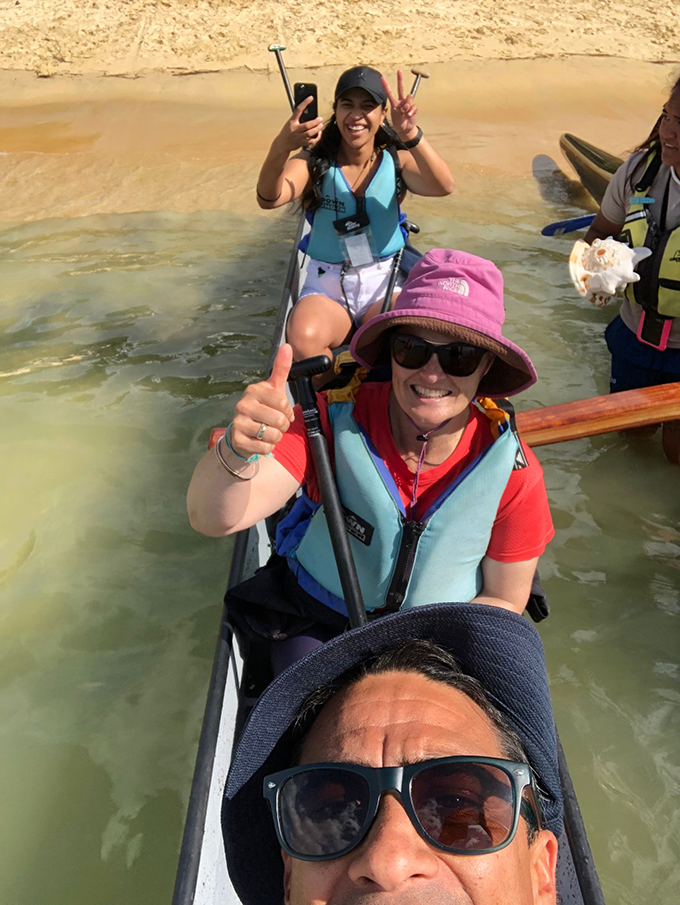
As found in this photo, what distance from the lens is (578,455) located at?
14.5 feet

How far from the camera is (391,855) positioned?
107 centimetres

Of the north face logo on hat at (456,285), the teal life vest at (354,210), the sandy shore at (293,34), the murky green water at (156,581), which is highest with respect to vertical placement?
the north face logo on hat at (456,285)

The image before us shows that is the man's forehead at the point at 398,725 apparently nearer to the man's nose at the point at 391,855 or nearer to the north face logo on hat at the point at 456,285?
the man's nose at the point at 391,855

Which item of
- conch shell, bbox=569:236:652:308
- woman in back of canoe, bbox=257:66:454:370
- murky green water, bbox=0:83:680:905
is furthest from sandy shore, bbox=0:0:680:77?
conch shell, bbox=569:236:652:308

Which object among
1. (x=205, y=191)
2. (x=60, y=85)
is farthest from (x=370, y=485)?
(x=60, y=85)

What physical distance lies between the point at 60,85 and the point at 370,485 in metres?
12.5

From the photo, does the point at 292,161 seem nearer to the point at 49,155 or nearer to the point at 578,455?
the point at 578,455

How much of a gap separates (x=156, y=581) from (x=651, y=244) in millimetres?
2833

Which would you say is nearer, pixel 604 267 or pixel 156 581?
pixel 604 267

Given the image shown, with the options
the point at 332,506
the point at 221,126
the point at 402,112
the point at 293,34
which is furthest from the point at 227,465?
the point at 293,34

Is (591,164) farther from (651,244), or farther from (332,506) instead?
(332,506)

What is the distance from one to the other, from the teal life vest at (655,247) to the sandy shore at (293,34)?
10611mm

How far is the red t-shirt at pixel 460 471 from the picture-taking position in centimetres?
202

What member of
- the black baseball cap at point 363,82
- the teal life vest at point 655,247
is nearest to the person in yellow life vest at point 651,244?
the teal life vest at point 655,247
